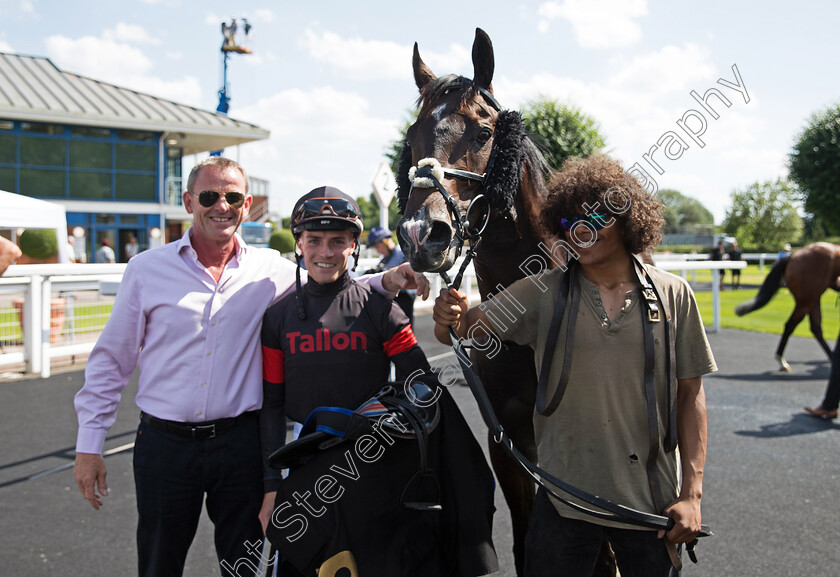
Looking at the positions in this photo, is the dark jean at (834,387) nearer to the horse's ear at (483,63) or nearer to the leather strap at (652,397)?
the leather strap at (652,397)

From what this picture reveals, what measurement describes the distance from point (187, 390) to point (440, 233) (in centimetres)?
115

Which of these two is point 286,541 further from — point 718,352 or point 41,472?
point 718,352

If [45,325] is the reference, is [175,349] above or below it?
above

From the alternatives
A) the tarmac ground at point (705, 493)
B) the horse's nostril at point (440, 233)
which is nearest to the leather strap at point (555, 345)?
the horse's nostril at point (440, 233)

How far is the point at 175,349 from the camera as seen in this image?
7.47 ft

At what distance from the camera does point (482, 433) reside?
216 inches

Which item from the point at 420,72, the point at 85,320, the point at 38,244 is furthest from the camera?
the point at 38,244

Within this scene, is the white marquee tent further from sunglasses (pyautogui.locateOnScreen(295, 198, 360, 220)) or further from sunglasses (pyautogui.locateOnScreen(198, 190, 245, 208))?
sunglasses (pyautogui.locateOnScreen(295, 198, 360, 220))

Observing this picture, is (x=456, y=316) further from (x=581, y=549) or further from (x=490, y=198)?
(x=581, y=549)

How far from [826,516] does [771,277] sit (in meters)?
5.94

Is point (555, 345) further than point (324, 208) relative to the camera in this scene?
No

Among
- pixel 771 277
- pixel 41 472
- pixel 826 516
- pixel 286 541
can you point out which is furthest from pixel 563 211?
pixel 771 277

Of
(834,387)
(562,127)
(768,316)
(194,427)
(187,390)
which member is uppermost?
(562,127)

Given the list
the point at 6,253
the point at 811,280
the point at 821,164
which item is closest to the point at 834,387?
the point at 811,280
